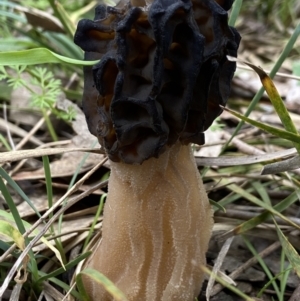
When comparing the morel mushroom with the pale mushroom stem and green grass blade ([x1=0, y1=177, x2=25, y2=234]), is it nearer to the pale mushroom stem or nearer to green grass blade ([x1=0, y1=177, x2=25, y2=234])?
the pale mushroom stem

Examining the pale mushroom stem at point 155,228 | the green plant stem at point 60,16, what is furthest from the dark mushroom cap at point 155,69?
the green plant stem at point 60,16

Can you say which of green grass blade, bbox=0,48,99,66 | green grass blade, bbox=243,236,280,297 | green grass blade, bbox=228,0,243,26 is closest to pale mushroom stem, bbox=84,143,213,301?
green grass blade, bbox=243,236,280,297

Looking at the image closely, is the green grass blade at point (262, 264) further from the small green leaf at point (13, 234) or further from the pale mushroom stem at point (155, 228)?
the small green leaf at point (13, 234)

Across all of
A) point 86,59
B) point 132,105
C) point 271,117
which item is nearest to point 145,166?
point 132,105

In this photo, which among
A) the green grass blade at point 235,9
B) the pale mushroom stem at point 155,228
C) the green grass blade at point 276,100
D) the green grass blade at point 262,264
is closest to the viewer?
the green grass blade at point 276,100

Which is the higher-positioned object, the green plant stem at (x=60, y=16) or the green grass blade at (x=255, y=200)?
the green plant stem at (x=60, y=16)

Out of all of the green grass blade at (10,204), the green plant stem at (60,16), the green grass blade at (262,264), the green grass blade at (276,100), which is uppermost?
the green plant stem at (60,16)

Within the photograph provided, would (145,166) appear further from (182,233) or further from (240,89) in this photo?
(240,89)

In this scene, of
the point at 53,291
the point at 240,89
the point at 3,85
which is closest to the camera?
the point at 53,291
